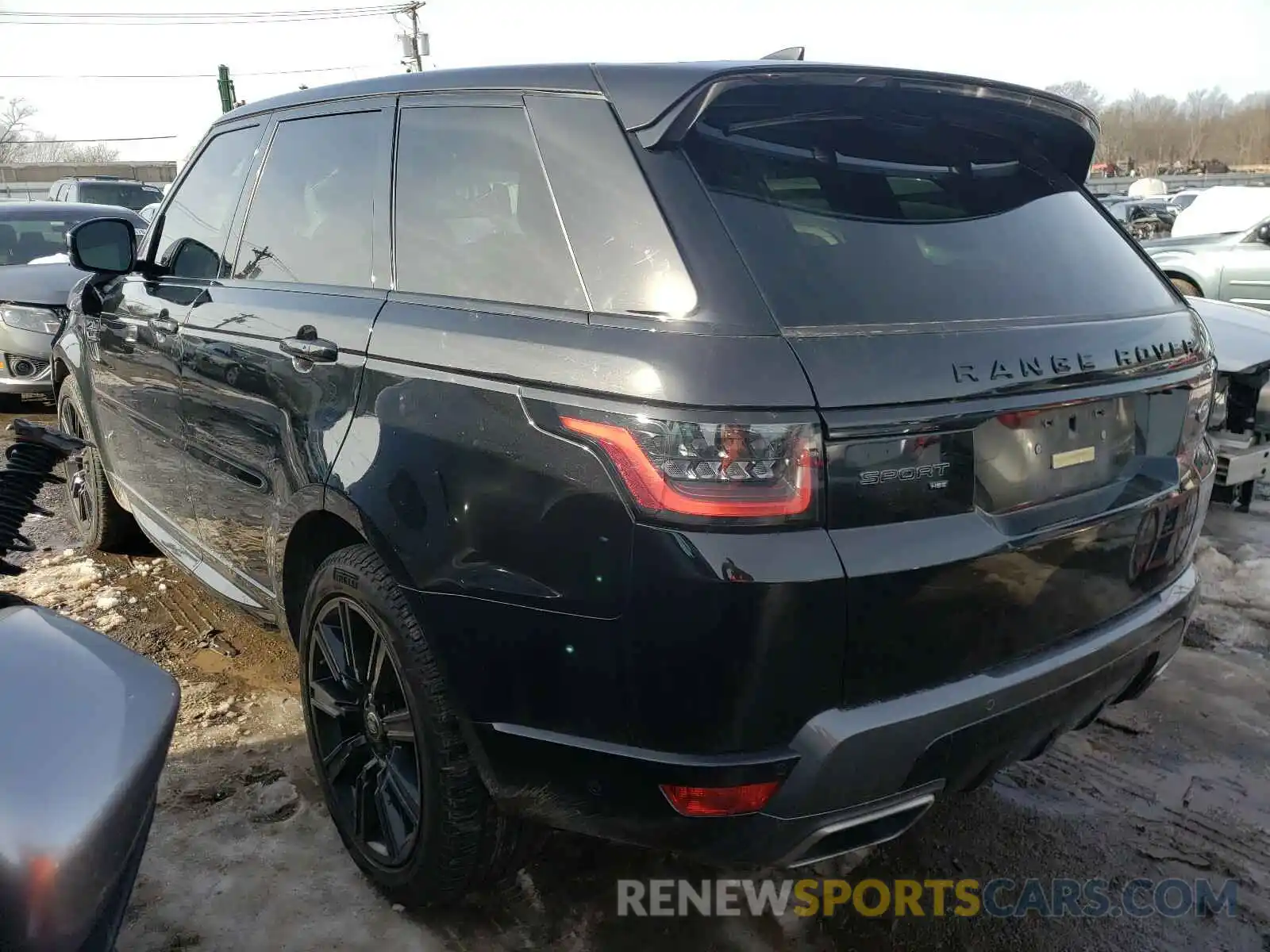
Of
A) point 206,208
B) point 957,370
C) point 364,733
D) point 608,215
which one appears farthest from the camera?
point 206,208

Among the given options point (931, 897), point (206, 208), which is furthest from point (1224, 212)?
point (206, 208)

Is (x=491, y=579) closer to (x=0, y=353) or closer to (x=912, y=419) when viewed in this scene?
(x=912, y=419)

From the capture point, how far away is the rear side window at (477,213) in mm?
2018

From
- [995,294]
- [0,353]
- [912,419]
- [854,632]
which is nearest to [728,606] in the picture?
[854,632]

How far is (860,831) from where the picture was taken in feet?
5.89

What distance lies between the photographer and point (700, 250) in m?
1.77

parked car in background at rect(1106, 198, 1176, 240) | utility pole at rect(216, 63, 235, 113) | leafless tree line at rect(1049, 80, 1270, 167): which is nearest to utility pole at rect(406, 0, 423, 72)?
utility pole at rect(216, 63, 235, 113)

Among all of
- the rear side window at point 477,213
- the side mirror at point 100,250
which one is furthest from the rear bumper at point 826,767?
the side mirror at point 100,250

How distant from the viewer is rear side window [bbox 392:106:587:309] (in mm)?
2018

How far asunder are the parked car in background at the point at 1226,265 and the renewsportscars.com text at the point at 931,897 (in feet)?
27.8

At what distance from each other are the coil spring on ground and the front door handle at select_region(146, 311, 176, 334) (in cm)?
161

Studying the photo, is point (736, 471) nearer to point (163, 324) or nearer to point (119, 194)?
point (163, 324)

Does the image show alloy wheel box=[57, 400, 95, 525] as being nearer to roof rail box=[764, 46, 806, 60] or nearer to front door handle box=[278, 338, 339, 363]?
front door handle box=[278, 338, 339, 363]

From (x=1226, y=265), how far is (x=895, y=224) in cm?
953
